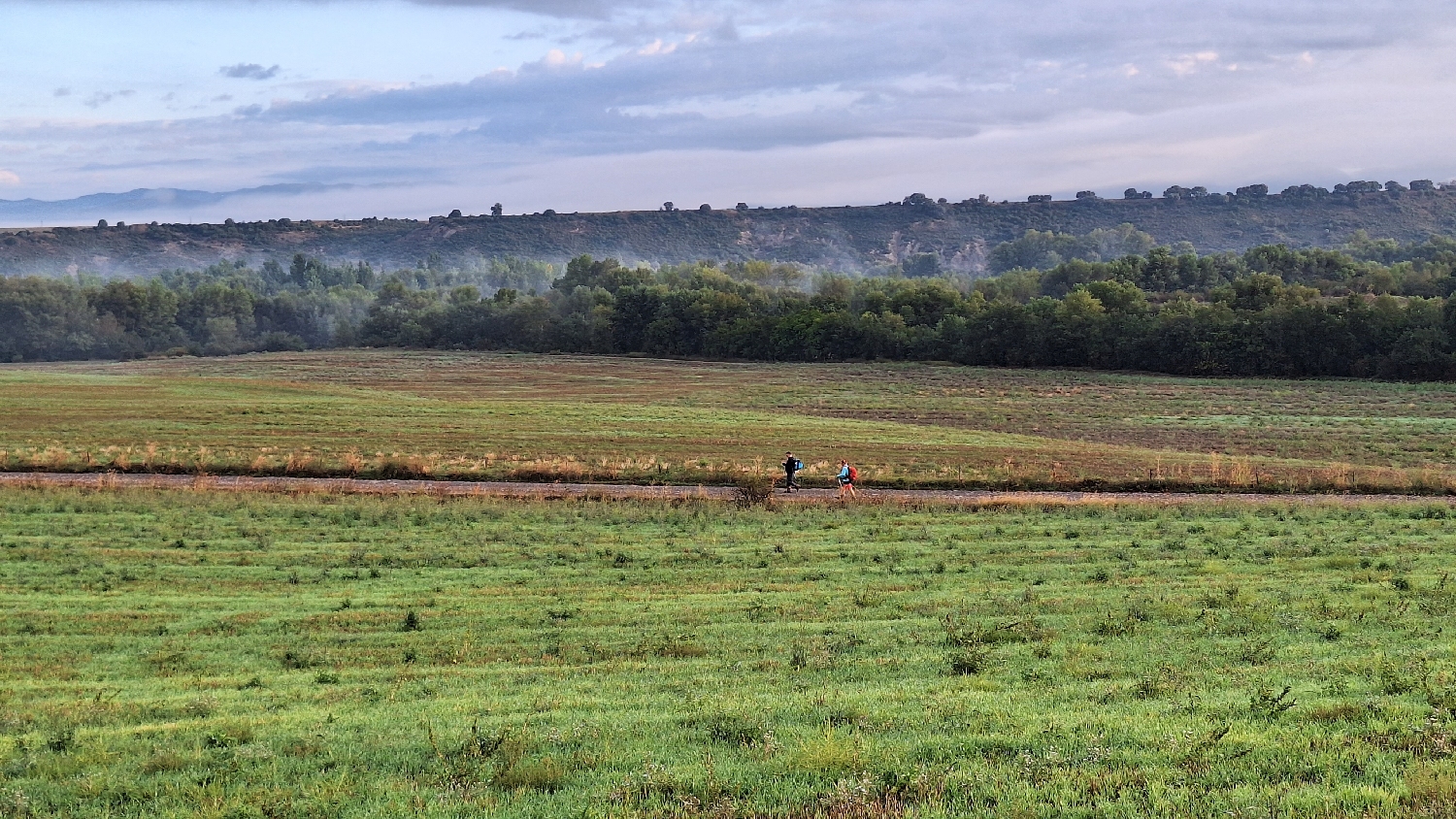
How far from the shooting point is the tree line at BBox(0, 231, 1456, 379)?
86.8m

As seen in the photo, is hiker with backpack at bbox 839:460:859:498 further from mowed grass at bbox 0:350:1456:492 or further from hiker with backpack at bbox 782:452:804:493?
mowed grass at bbox 0:350:1456:492

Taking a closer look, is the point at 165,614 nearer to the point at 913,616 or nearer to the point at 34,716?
the point at 34,716

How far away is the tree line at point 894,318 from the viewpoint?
3415 inches

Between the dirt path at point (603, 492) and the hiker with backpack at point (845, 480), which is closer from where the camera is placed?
the dirt path at point (603, 492)

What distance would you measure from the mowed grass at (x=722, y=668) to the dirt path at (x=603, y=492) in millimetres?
4586

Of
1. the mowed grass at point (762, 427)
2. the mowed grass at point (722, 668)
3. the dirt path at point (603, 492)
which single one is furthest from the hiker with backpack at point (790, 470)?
the mowed grass at point (722, 668)

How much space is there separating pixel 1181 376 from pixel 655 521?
2847 inches

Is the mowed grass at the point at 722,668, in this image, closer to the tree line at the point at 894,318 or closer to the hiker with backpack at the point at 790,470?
the hiker with backpack at the point at 790,470

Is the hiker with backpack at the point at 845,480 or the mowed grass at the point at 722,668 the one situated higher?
the mowed grass at the point at 722,668

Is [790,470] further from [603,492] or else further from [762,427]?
[762,427]

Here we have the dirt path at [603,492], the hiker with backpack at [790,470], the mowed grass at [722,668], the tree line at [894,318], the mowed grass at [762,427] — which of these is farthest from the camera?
the tree line at [894,318]

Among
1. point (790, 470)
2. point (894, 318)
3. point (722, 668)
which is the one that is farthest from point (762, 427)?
point (894, 318)

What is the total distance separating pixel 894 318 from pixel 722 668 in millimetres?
100338

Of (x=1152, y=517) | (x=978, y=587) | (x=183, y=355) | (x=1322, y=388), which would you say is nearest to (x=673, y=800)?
(x=978, y=587)
